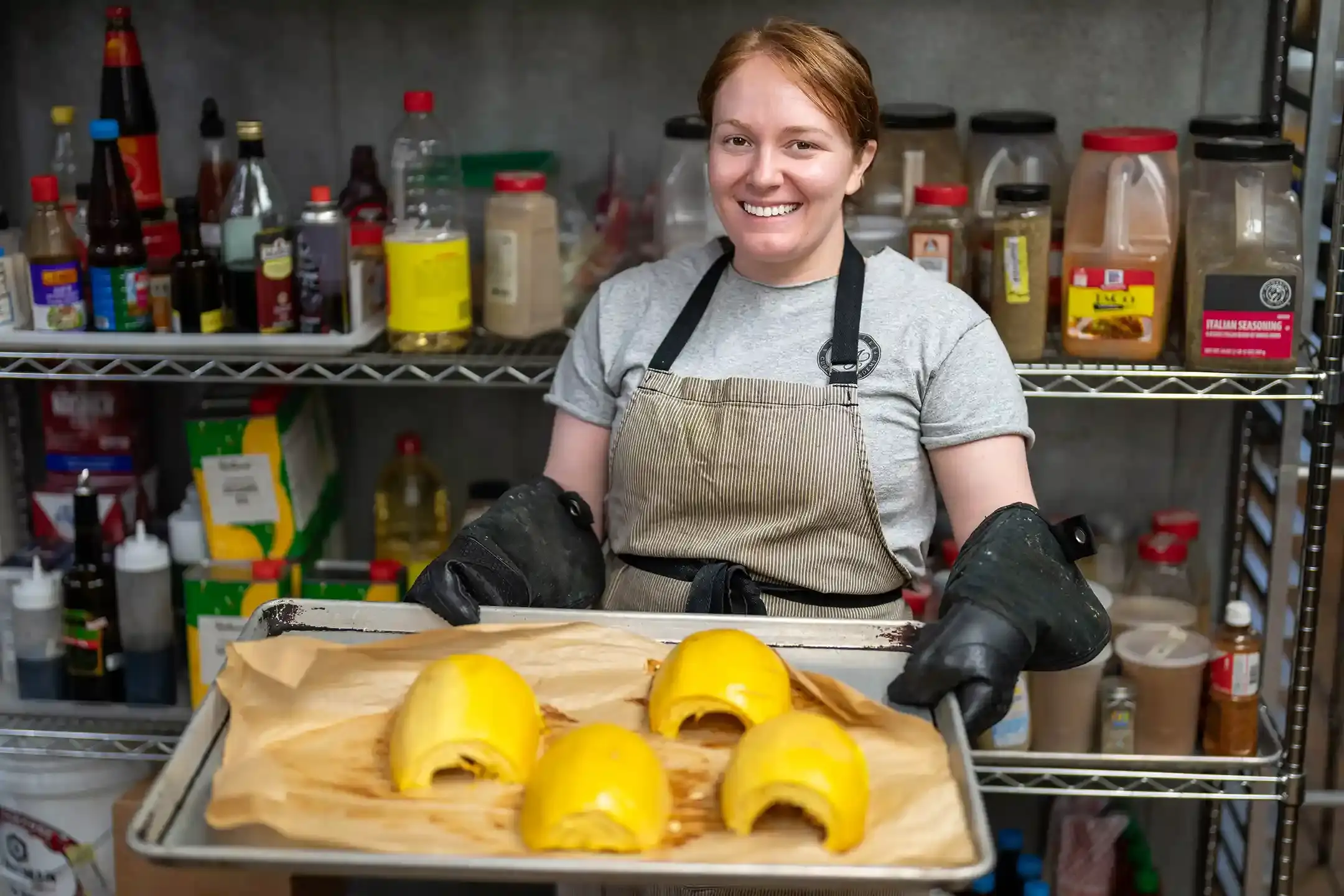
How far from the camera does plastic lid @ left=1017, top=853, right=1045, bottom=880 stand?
2.01 metres

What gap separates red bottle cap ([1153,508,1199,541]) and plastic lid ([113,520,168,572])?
130cm

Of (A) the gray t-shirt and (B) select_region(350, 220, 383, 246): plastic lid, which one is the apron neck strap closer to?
(A) the gray t-shirt

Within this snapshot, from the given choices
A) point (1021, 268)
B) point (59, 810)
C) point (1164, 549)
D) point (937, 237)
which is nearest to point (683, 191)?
point (937, 237)

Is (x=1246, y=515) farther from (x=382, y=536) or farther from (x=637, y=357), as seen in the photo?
(x=382, y=536)

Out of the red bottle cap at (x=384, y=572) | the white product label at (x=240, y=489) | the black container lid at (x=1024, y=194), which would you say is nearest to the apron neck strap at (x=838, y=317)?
the black container lid at (x=1024, y=194)

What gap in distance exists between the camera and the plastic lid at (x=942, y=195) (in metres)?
1.76

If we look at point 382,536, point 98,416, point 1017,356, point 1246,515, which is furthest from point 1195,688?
point 98,416

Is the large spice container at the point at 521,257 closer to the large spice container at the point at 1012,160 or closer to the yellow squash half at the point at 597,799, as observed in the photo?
the large spice container at the point at 1012,160

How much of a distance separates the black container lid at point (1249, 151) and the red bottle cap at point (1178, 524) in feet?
1.60

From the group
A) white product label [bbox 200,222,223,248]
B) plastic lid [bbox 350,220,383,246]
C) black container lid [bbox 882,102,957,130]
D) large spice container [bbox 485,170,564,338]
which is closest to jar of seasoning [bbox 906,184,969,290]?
black container lid [bbox 882,102,957,130]

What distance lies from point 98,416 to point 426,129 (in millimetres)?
620

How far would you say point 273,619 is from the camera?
131cm

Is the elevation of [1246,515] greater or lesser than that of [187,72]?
lesser

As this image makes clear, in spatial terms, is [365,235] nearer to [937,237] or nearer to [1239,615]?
[937,237]
